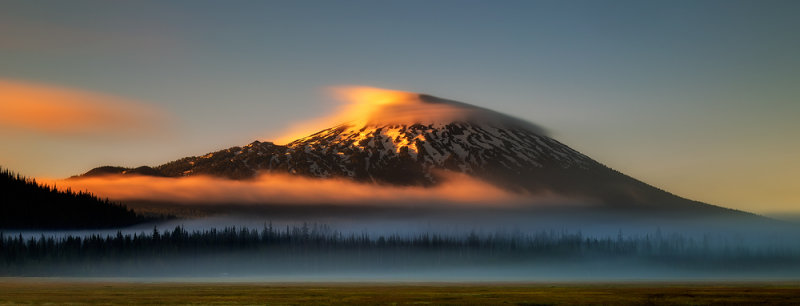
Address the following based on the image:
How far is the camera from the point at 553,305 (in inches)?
6284

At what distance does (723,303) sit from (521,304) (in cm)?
3500

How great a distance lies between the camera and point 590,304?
16062 centimetres

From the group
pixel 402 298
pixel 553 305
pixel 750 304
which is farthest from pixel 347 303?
pixel 750 304

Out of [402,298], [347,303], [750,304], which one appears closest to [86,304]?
[347,303]

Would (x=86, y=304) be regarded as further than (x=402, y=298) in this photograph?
No

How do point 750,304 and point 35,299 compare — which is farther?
point 35,299

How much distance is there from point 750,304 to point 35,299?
127 m

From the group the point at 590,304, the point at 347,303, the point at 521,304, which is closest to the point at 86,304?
the point at 347,303

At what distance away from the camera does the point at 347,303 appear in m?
165

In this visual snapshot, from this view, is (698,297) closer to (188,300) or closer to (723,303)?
(723,303)

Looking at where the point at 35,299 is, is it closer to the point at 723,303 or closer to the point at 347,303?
the point at 347,303

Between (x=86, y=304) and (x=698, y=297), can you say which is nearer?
(x=86, y=304)

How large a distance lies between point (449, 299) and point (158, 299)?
53943mm

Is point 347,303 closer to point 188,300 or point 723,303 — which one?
point 188,300
